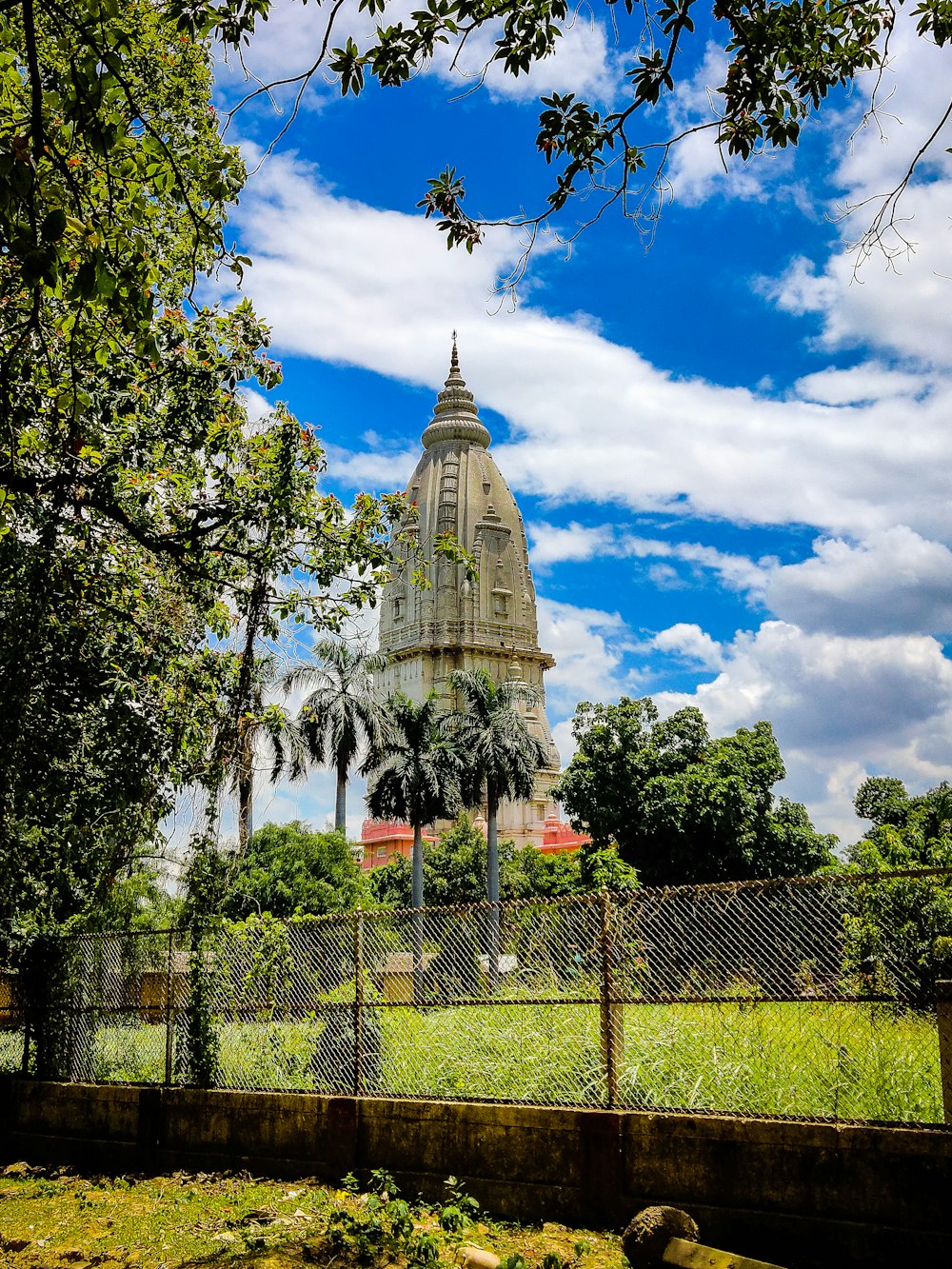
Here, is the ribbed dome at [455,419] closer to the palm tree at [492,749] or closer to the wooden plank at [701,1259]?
the palm tree at [492,749]

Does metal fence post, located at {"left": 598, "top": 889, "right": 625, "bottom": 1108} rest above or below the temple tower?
below

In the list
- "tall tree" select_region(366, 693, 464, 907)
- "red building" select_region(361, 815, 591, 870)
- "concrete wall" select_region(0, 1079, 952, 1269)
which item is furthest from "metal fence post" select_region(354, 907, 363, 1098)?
"red building" select_region(361, 815, 591, 870)

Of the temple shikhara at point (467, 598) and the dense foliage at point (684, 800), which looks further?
the temple shikhara at point (467, 598)

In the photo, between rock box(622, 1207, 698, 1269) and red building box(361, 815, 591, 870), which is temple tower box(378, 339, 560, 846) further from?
rock box(622, 1207, 698, 1269)

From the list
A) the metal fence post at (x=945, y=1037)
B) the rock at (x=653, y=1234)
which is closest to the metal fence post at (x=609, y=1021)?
the rock at (x=653, y=1234)

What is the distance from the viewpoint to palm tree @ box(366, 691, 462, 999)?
40281 millimetres

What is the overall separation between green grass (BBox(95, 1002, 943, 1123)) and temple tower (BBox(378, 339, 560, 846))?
67362 mm

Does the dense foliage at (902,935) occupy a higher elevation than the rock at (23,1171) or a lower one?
higher

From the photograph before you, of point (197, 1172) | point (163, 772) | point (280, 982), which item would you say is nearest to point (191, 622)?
point (163, 772)

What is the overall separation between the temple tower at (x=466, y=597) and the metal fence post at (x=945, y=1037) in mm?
70590

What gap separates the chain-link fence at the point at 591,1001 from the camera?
667 centimetres

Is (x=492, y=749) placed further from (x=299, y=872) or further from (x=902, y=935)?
(x=902, y=935)

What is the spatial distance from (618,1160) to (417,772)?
1334 inches

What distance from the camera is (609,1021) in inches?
294
